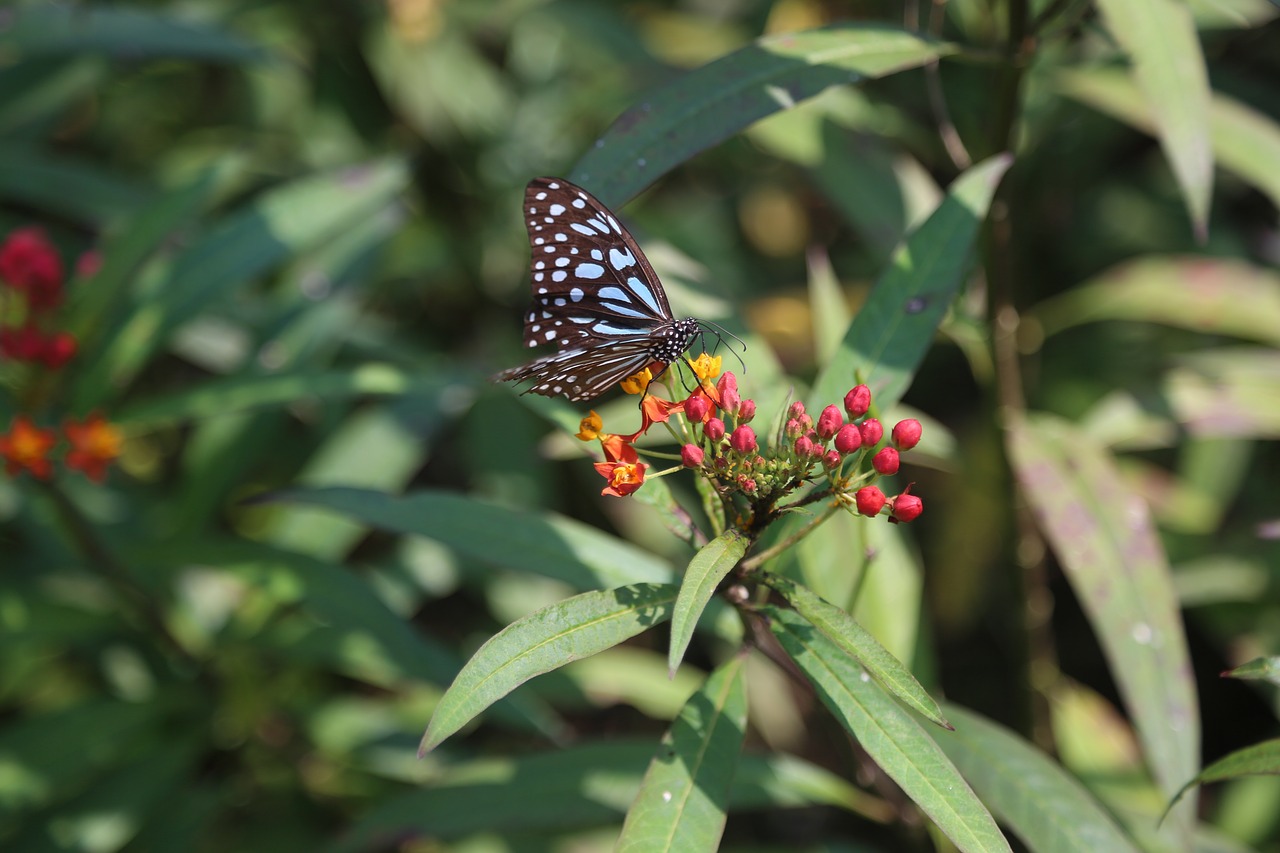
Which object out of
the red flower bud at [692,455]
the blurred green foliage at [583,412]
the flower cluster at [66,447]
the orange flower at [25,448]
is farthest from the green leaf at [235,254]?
the red flower bud at [692,455]

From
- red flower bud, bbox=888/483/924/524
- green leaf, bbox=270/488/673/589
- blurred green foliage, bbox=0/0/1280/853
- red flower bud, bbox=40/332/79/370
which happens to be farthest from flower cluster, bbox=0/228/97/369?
red flower bud, bbox=888/483/924/524

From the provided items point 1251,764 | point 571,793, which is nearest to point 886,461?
point 1251,764

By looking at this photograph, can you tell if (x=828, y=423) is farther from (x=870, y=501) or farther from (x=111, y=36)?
(x=111, y=36)

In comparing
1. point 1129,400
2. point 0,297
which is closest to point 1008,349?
point 1129,400

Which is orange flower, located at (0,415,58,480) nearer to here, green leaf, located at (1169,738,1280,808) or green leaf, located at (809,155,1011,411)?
green leaf, located at (809,155,1011,411)

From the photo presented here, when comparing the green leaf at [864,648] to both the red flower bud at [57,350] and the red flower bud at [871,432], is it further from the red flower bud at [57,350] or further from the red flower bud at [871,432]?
the red flower bud at [57,350]
